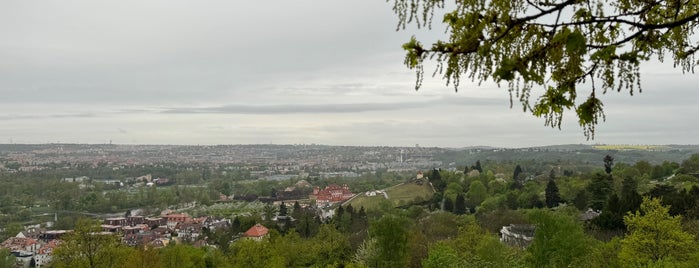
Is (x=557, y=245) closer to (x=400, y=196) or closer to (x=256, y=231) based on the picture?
(x=256, y=231)

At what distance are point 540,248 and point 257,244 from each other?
1217 centimetres

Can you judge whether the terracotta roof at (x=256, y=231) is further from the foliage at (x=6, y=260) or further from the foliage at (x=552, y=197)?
the foliage at (x=552, y=197)

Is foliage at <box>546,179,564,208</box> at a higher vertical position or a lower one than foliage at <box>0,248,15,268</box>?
higher

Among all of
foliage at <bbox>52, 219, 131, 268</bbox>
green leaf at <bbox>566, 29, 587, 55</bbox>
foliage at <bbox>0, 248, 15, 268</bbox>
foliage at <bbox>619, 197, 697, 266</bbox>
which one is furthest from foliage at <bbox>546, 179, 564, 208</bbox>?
green leaf at <bbox>566, 29, 587, 55</bbox>

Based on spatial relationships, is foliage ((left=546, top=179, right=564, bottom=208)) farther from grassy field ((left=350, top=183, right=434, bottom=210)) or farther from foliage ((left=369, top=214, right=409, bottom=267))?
foliage ((left=369, top=214, right=409, bottom=267))

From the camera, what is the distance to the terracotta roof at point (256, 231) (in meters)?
48.5

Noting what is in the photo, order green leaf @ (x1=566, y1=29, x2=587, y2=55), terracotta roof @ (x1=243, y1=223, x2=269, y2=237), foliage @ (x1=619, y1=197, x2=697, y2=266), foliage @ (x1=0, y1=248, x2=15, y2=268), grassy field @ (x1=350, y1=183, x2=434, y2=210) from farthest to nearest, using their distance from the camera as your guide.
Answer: grassy field @ (x1=350, y1=183, x2=434, y2=210), terracotta roof @ (x1=243, y1=223, x2=269, y2=237), foliage @ (x1=0, y1=248, x2=15, y2=268), foliage @ (x1=619, y1=197, x2=697, y2=266), green leaf @ (x1=566, y1=29, x2=587, y2=55)

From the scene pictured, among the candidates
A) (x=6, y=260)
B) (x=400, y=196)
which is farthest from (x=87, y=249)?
(x=400, y=196)

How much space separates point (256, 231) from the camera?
49.5m

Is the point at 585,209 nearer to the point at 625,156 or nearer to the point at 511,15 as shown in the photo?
the point at 511,15

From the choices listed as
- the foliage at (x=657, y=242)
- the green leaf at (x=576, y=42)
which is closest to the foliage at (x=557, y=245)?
the foliage at (x=657, y=242)

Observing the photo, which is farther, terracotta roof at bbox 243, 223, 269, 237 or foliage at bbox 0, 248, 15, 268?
terracotta roof at bbox 243, 223, 269, 237

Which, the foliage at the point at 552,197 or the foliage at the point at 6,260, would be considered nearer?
the foliage at the point at 6,260

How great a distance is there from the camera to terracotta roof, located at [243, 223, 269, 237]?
4845 cm
